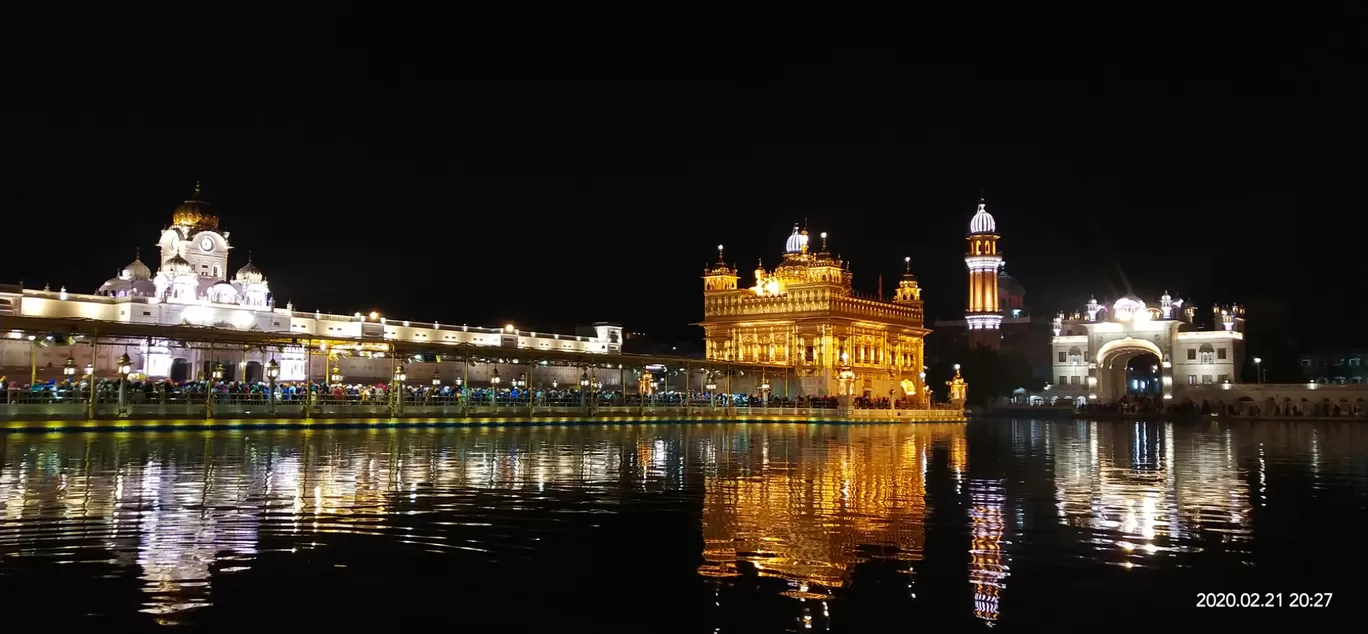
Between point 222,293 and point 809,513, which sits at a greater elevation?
point 222,293

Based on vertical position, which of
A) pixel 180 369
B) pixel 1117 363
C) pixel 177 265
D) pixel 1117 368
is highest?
pixel 177 265

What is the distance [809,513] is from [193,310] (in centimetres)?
7109

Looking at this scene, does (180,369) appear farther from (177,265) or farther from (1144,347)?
(1144,347)

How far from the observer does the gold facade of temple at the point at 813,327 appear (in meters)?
66.8

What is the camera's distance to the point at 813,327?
2630 inches

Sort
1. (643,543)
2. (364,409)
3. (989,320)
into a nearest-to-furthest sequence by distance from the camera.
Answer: (643,543), (364,409), (989,320)

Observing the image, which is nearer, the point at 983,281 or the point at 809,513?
the point at 809,513

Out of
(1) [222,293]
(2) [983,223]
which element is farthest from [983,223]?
(1) [222,293]

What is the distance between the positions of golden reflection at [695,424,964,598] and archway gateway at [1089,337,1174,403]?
63080 millimetres

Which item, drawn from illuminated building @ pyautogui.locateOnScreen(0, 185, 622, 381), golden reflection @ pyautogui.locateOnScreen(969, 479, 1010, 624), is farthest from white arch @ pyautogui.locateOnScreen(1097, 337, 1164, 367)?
golden reflection @ pyautogui.locateOnScreen(969, 479, 1010, 624)

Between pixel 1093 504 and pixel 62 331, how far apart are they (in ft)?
96.0

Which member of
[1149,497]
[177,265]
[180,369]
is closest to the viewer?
[1149,497]

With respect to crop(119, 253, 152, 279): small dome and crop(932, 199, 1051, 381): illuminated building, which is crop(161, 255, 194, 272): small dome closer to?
crop(119, 253, 152, 279): small dome

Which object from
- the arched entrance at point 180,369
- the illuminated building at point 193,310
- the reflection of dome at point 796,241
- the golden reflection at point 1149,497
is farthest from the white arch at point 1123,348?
the arched entrance at point 180,369
